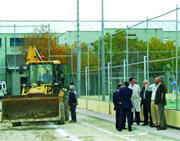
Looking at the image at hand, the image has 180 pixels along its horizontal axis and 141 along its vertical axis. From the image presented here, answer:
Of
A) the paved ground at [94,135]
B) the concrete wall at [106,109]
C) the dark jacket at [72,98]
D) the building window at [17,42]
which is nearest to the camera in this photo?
the paved ground at [94,135]

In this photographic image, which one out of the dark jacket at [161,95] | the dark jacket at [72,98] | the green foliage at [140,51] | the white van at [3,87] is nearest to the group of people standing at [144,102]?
the dark jacket at [161,95]

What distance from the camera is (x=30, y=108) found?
72.4ft

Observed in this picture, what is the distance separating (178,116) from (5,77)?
1687 inches

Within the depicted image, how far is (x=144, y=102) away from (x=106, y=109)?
28.9 feet

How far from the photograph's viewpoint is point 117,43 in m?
28.3

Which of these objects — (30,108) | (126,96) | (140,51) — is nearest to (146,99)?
(126,96)

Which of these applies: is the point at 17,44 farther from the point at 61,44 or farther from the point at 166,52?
the point at 166,52

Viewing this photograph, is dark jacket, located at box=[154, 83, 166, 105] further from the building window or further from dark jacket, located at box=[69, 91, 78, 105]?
the building window

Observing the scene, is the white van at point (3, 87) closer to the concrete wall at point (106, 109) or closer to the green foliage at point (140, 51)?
the concrete wall at point (106, 109)

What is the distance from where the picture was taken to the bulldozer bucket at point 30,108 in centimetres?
2189

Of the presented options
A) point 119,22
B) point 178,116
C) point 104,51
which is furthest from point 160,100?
point 119,22

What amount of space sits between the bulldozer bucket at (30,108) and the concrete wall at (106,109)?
3.82 meters

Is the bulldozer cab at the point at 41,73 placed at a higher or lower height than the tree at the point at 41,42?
lower

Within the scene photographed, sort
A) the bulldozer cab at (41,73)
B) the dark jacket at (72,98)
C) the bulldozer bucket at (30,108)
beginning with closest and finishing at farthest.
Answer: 1. the bulldozer bucket at (30,108)
2. the dark jacket at (72,98)
3. the bulldozer cab at (41,73)
